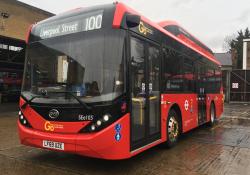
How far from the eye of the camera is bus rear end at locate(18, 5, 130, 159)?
5.38 metres

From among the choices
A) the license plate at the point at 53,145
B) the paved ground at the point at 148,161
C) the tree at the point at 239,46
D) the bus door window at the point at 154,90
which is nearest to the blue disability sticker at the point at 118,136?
the paved ground at the point at 148,161

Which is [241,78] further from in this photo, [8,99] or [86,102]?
[86,102]

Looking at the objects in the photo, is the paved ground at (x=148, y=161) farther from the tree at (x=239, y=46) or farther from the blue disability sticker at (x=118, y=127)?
the tree at (x=239, y=46)

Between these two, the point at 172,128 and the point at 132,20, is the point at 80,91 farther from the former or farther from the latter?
the point at 172,128

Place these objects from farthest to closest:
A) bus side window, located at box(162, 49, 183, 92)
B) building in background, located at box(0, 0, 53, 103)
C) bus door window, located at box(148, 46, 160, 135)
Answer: building in background, located at box(0, 0, 53, 103) < bus side window, located at box(162, 49, 183, 92) < bus door window, located at box(148, 46, 160, 135)

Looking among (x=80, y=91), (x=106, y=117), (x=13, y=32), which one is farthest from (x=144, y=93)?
(x=13, y=32)

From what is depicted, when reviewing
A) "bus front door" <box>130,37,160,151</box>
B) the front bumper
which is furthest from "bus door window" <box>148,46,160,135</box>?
the front bumper

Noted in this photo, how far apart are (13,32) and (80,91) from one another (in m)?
12.7

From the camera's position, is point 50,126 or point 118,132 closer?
point 118,132

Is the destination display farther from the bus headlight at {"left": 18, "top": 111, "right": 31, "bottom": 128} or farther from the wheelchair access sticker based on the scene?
the wheelchair access sticker

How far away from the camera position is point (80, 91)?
18.2 feet

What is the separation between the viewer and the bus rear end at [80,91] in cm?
538

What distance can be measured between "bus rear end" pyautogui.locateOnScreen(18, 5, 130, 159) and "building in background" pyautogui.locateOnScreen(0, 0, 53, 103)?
36.9 ft

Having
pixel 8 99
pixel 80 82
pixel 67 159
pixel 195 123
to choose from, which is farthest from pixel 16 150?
pixel 8 99
